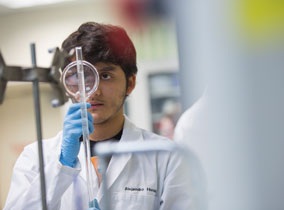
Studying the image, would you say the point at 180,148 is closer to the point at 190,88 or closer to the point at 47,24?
the point at 190,88

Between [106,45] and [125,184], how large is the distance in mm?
462

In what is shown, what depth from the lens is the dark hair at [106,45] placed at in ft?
4.01

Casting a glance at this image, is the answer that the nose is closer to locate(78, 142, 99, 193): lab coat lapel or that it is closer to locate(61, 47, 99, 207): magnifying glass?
locate(61, 47, 99, 207): magnifying glass

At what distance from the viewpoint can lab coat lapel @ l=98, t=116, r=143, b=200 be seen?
119 centimetres

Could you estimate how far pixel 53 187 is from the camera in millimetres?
1230

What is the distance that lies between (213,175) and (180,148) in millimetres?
197

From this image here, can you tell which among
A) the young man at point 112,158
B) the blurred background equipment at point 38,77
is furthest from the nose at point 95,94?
the blurred background equipment at point 38,77

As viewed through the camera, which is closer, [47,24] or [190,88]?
[190,88]

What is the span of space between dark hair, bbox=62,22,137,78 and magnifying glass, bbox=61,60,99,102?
3 cm

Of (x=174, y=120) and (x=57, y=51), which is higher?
(x=57, y=51)

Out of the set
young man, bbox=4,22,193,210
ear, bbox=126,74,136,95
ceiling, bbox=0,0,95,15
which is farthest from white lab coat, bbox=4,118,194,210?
ceiling, bbox=0,0,95,15

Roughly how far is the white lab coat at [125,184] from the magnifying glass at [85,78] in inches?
6.4

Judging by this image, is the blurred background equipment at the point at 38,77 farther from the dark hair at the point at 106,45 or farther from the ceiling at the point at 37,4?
the ceiling at the point at 37,4

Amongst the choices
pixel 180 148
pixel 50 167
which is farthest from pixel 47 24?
pixel 180 148
